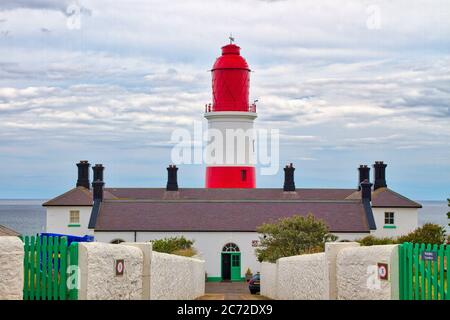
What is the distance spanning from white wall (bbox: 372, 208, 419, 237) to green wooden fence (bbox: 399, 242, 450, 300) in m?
40.9

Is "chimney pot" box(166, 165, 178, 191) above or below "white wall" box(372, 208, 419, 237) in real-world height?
above

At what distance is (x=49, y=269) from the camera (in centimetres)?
1473

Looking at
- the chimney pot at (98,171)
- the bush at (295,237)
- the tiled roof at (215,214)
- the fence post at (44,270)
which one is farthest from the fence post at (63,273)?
the chimney pot at (98,171)

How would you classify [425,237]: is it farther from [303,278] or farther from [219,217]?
[219,217]

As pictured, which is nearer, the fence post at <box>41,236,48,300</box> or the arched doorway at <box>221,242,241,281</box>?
the fence post at <box>41,236,48,300</box>

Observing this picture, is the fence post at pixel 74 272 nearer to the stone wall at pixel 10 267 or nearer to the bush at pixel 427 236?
the stone wall at pixel 10 267

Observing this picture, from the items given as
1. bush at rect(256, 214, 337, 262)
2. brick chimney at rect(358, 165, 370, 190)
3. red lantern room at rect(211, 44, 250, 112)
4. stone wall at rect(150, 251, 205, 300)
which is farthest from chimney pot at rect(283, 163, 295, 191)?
stone wall at rect(150, 251, 205, 300)

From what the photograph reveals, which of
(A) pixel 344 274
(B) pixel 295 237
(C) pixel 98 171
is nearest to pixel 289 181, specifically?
(C) pixel 98 171

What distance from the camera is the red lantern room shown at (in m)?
58.6

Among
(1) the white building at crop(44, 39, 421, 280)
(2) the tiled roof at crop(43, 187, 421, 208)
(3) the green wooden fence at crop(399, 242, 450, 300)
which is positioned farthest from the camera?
(2) the tiled roof at crop(43, 187, 421, 208)

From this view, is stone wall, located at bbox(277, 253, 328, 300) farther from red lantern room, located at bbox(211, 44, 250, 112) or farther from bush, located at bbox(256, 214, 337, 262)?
red lantern room, located at bbox(211, 44, 250, 112)

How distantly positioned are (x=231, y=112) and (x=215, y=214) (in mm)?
7880

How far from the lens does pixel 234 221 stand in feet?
175
